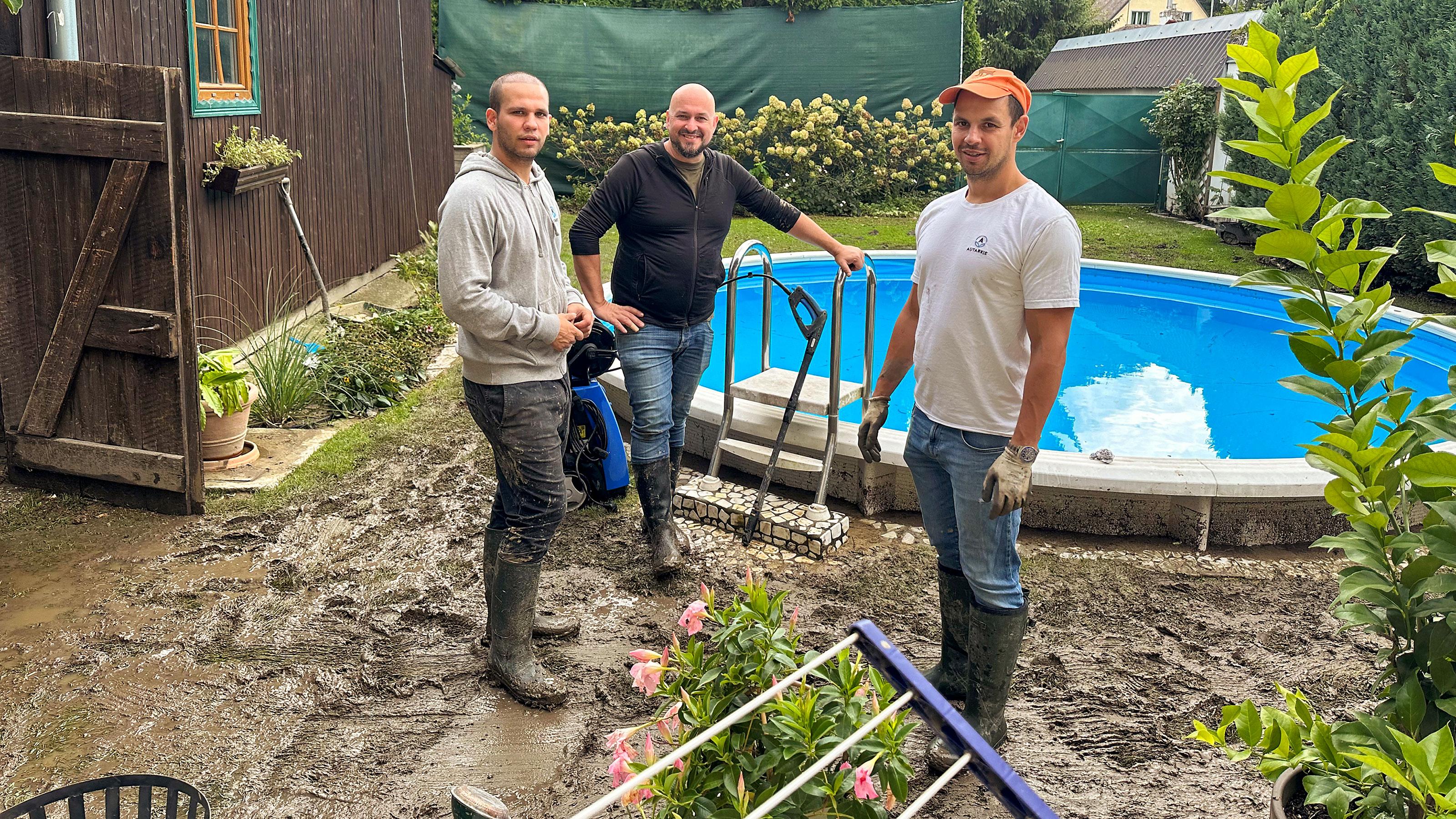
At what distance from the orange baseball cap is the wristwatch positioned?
2.90 ft

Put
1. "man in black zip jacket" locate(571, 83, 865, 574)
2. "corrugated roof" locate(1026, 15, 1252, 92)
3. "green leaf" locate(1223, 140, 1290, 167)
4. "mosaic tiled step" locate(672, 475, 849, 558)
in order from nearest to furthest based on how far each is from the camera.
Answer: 1. "green leaf" locate(1223, 140, 1290, 167)
2. "man in black zip jacket" locate(571, 83, 865, 574)
3. "mosaic tiled step" locate(672, 475, 849, 558)
4. "corrugated roof" locate(1026, 15, 1252, 92)

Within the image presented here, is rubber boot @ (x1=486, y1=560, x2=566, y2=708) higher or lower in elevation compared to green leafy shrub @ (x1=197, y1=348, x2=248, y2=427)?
lower

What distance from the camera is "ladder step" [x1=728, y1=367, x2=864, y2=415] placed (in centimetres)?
507

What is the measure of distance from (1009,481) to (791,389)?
7.93 ft

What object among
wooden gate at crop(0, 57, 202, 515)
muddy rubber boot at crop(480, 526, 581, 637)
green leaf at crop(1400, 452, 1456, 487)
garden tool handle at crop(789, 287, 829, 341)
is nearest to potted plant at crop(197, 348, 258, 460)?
wooden gate at crop(0, 57, 202, 515)

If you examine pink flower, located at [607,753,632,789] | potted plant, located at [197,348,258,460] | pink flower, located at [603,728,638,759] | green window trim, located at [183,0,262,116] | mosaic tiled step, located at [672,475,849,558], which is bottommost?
mosaic tiled step, located at [672,475,849,558]

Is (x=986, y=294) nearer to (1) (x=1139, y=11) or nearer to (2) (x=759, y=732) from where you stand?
(2) (x=759, y=732)

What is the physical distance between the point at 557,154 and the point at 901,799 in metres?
13.7

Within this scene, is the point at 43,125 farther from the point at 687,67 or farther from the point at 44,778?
the point at 687,67

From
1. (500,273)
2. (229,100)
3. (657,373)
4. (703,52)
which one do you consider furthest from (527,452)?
(703,52)

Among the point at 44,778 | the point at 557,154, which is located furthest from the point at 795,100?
the point at 44,778

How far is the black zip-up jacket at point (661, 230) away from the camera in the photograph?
4.14 metres

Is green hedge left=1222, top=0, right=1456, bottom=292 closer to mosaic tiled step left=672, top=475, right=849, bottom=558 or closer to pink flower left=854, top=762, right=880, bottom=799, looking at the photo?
mosaic tiled step left=672, top=475, right=849, bottom=558

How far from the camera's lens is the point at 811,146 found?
14.2 m
